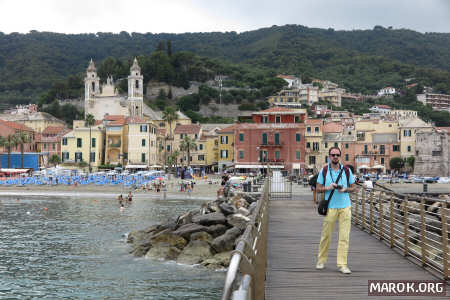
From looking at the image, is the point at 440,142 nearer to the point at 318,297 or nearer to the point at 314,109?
the point at 318,297

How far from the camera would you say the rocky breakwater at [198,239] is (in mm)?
16906

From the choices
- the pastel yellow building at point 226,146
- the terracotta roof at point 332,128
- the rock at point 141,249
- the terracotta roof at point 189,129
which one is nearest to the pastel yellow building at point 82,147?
the terracotta roof at point 189,129

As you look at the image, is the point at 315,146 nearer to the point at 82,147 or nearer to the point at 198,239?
the point at 82,147

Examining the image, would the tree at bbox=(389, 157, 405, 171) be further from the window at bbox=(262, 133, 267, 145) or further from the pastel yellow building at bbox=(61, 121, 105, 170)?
the pastel yellow building at bbox=(61, 121, 105, 170)

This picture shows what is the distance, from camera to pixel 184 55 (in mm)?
134875

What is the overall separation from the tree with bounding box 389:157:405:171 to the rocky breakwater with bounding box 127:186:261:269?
4877cm

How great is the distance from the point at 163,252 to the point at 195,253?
5.32 ft

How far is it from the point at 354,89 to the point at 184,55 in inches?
2808

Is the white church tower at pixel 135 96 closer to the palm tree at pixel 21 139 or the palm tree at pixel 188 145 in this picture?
the palm tree at pixel 188 145

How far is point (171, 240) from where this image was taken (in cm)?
1928

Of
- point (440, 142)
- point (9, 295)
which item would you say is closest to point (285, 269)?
point (9, 295)

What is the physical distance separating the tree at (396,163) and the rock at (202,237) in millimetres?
52622

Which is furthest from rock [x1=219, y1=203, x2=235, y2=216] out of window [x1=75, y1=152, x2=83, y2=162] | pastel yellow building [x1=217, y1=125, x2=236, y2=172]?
window [x1=75, y1=152, x2=83, y2=162]

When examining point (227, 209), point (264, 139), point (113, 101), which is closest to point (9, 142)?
point (113, 101)
